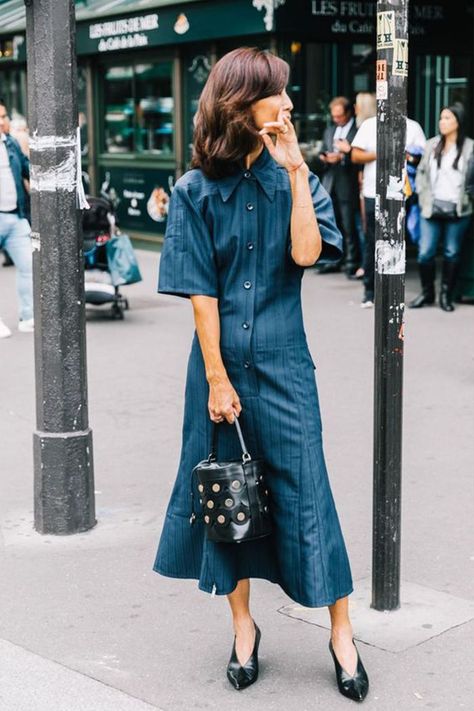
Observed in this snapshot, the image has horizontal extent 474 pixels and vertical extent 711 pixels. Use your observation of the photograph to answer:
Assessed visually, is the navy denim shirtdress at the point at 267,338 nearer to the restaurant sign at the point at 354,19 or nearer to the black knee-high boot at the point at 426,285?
the black knee-high boot at the point at 426,285

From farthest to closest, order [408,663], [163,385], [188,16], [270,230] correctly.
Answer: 1. [188,16]
2. [163,385]
3. [408,663]
4. [270,230]

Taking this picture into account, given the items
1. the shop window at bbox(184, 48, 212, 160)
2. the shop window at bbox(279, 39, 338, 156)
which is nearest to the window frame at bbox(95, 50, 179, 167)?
the shop window at bbox(184, 48, 212, 160)

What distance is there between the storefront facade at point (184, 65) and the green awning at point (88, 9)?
0.03 metres

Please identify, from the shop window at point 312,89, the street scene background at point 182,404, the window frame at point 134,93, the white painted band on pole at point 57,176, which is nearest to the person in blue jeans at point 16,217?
the street scene background at point 182,404

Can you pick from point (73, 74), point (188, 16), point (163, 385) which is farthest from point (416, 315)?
point (73, 74)

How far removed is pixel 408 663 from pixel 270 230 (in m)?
1.49

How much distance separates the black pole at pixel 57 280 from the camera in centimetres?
511

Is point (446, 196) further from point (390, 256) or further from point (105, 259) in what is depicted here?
point (390, 256)

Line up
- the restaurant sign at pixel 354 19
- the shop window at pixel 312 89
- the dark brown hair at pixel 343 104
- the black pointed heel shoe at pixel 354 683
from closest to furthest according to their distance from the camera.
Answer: the black pointed heel shoe at pixel 354 683, the dark brown hair at pixel 343 104, the restaurant sign at pixel 354 19, the shop window at pixel 312 89

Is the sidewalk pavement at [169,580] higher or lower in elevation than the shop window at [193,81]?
lower

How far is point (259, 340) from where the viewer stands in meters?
3.77

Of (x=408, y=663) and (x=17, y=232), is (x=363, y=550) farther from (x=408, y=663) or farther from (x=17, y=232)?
(x=17, y=232)

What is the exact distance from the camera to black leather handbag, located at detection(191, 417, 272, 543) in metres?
3.65

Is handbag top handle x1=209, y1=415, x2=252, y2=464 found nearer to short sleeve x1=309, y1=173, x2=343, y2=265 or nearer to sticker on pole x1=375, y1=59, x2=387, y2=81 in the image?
short sleeve x1=309, y1=173, x2=343, y2=265
